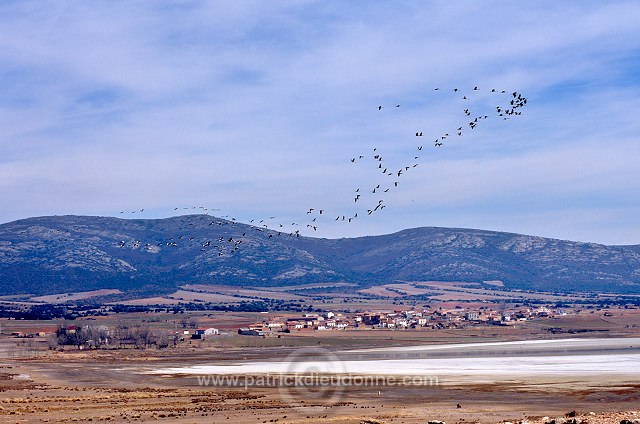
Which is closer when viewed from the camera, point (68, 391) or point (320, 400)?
point (320, 400)

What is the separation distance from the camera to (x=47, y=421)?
63219mm

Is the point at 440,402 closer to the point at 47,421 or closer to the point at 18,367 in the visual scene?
the point at 47,421

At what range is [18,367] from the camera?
129 metres

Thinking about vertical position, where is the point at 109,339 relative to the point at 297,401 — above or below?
above

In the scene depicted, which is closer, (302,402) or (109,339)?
(302,402)

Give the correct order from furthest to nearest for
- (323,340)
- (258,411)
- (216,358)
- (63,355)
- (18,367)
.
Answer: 1. (323,340)
2. (63,355)
3. (216,358)
4. (18,367)
5. (258,411)

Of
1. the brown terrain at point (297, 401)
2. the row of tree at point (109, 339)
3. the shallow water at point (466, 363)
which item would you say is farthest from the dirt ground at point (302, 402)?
the row of tree at point (109, 339)

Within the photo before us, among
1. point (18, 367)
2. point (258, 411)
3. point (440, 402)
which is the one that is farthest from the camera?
point (18, 367)

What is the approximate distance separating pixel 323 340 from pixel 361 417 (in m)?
132

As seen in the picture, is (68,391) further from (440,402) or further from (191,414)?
(440,402)

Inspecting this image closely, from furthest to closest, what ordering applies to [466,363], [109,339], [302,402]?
[109,339]
[466,363]
[302,402]

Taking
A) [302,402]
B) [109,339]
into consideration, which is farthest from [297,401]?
[109,339]

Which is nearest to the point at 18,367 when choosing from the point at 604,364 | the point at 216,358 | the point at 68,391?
the point at 216,358

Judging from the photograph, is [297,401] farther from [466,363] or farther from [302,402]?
[466,363]
